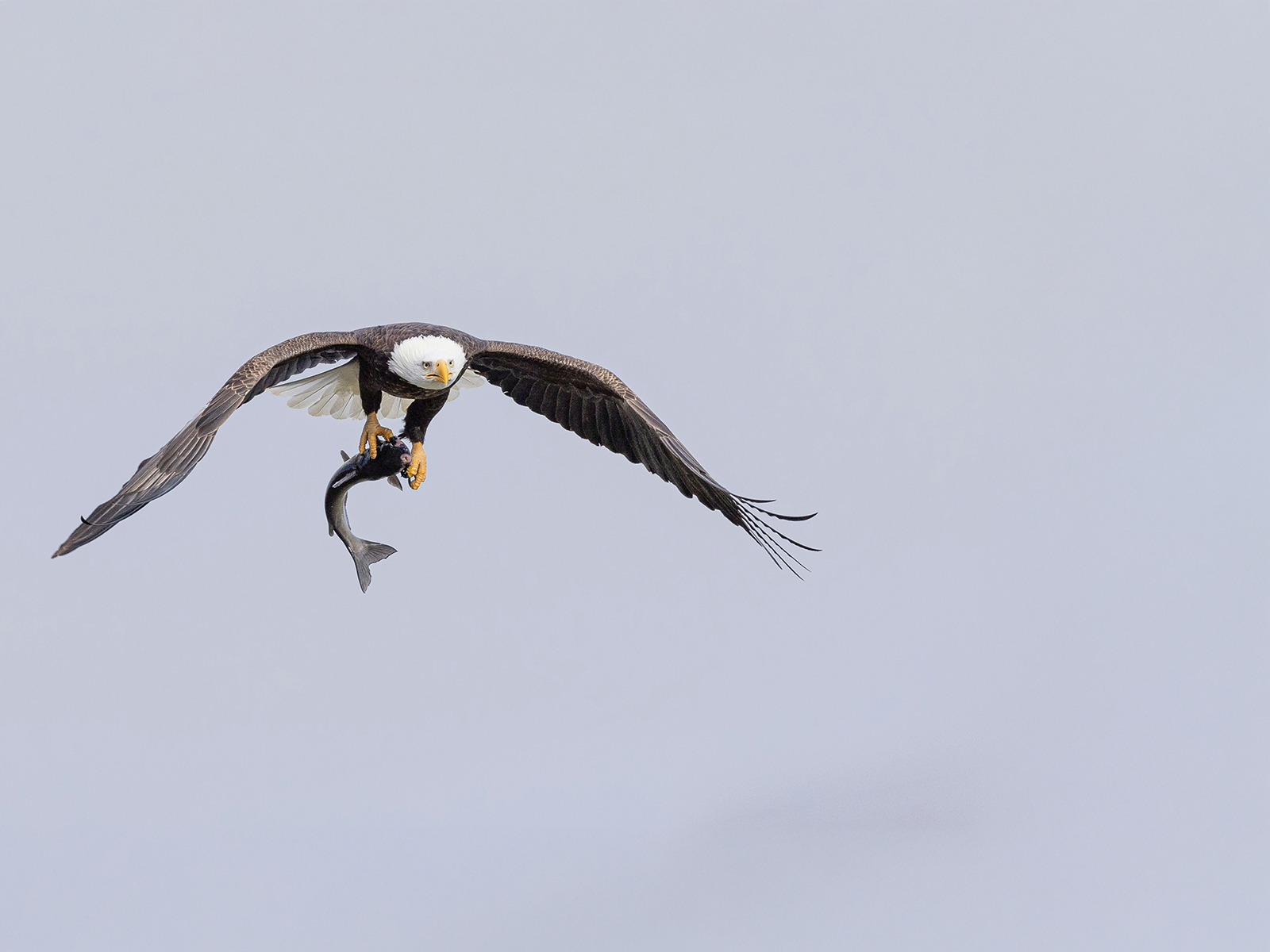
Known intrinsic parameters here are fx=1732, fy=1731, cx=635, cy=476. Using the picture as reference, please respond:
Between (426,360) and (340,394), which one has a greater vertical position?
(340,394)

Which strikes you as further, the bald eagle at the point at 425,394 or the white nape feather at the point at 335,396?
the white nape feather at the point at 335,396

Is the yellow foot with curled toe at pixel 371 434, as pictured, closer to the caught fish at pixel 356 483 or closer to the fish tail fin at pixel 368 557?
the caught fish at pixel 356 483

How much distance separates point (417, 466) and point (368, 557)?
57 cm

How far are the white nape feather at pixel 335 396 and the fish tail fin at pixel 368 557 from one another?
35.0 inches

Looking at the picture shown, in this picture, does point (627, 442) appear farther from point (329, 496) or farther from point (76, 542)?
point (76, 542)

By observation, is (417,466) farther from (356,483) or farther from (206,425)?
(206,425)

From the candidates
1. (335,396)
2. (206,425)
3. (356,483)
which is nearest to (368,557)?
(356,483)

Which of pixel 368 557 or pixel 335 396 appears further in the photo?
pixel 335 396

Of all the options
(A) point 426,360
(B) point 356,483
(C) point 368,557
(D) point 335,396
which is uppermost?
(D) point 335,396

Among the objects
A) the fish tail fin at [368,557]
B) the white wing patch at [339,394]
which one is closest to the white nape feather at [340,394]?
the white wing patch at [339,394]

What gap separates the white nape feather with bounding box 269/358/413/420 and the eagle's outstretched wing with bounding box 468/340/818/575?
597mm

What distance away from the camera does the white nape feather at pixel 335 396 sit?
10180 millimetres

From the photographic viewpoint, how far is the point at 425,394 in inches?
377

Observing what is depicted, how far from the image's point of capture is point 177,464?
8039mm
